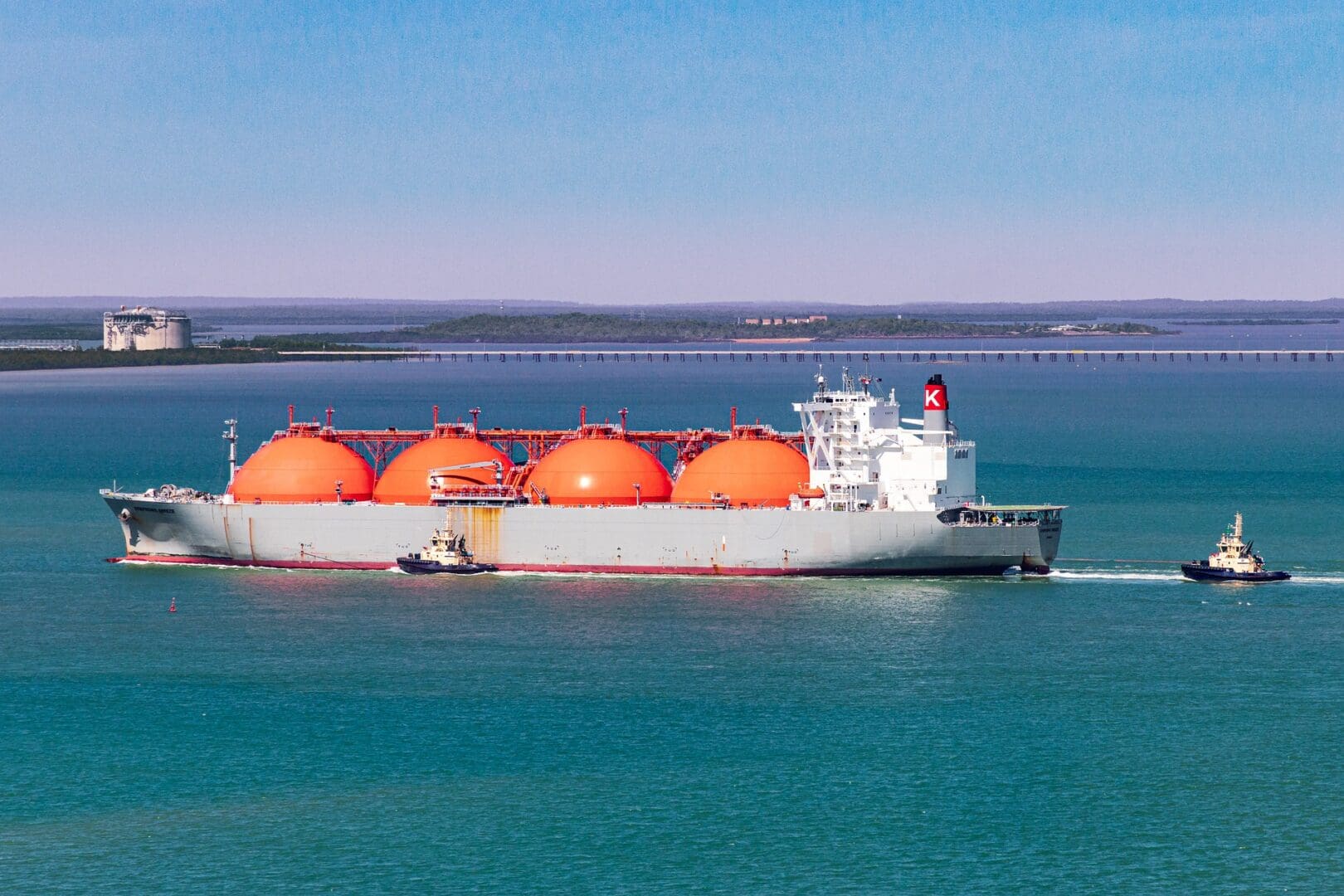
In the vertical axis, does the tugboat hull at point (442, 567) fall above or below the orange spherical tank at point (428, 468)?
below

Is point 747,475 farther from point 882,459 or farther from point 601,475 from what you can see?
point 601,475

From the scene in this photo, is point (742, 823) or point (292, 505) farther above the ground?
point (292, 505)

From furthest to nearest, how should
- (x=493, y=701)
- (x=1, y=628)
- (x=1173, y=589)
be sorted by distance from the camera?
(x=1173, y=589) → (x=1, y=628) → (x=493, y=701)

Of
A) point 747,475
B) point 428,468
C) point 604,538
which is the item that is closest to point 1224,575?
point 747,475

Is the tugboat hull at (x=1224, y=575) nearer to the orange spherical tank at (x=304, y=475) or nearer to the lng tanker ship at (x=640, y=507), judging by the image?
the lng tanker ship at (x=640, y=507)

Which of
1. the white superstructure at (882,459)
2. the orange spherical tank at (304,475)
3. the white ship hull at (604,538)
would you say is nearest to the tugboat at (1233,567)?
the white ship hull at (604,538)

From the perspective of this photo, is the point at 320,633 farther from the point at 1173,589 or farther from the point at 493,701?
the point at 1173,589

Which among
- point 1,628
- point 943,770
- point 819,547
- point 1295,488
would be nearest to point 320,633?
point 1,628

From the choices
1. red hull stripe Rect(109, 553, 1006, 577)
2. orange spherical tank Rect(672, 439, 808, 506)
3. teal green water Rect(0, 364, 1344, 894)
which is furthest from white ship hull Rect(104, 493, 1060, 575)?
orange spherical tank Rect(672, 439, 808, 506)
